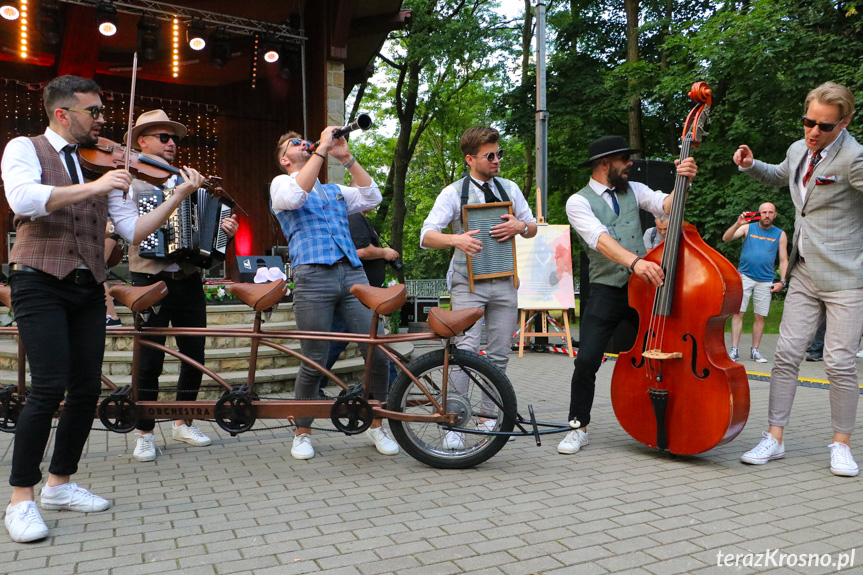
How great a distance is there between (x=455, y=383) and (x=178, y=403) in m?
1.63

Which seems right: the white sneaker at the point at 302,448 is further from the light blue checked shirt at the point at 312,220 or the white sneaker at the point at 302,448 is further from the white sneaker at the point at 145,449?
the light blue checked shirt at the point at 312,220

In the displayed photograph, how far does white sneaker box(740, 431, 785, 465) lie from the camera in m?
4.16

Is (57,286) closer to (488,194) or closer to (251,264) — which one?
(488,194)

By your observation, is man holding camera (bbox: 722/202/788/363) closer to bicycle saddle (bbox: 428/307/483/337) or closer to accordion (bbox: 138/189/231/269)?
bicycle saddle (bbox: 428/307/483/337)

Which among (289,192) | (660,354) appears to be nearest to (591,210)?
(660,354)

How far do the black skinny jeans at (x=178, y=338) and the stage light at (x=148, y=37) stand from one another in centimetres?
758

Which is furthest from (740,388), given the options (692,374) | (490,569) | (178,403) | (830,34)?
(830,34)

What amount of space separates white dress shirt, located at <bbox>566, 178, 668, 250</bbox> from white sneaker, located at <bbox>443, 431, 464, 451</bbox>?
1440 mm

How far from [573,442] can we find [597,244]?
128cm

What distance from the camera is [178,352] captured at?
440cm

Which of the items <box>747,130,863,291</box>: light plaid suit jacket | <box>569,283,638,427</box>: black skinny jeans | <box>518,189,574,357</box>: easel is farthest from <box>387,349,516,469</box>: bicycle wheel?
<box>518,189,574,357</box>: easel

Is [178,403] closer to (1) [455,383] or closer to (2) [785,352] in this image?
(1) [455,383]

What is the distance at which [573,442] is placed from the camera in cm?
458

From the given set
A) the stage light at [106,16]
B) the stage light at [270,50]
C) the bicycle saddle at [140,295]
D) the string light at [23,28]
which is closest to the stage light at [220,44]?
the stage light at [270,50]
